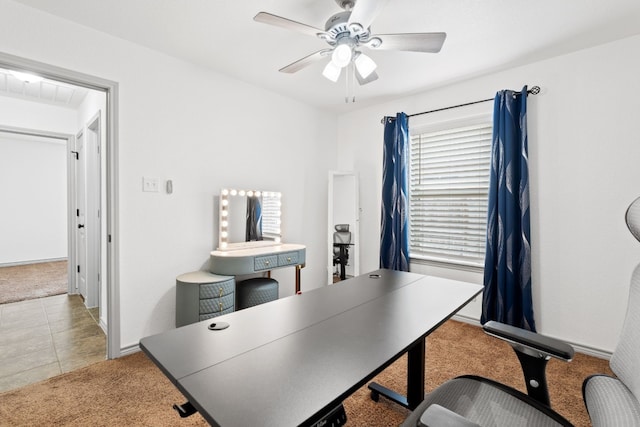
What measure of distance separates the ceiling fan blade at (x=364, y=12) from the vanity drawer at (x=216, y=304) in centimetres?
221

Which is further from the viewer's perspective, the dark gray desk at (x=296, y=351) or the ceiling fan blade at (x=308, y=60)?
the ceiling fan blade at (x=308, y=60)

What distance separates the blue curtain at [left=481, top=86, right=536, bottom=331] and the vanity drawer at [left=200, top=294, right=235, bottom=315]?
2.44m

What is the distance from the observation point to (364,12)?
150 cm

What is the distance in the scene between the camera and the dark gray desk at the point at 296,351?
0.78 meters

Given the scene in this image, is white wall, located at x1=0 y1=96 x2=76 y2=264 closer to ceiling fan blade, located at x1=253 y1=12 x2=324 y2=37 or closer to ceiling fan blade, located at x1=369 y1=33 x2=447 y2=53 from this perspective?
ceiling fan blade, located at x1=253 y1=12 x2=324 y2=37

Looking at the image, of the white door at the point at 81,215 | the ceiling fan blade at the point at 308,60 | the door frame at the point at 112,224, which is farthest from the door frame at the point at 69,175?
the ceiling fan blade at the point at 308,60

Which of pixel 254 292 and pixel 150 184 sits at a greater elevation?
pixel 150 184

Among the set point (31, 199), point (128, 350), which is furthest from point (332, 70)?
point (31, 199)

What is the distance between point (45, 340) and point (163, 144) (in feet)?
6.69

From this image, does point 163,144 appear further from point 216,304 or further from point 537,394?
point 537,394

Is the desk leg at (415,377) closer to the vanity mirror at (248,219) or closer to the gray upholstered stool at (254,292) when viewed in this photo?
the gray upholstered stool at (254,292)

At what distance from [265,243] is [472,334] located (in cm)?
226

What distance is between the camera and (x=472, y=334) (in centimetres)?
286

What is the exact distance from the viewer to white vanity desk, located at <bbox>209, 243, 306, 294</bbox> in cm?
271
